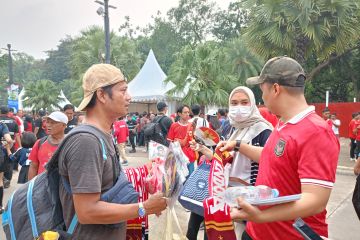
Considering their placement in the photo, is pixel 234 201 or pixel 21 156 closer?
pixel 234 201

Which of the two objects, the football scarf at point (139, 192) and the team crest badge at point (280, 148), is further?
the football scarf at point (139, 192)

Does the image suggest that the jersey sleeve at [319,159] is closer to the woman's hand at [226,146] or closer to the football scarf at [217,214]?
the football scarf at [217,214]

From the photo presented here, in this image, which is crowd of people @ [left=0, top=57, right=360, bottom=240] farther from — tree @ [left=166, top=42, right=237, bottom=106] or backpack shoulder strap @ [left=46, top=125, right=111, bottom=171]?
tree @ [left=166, top=42, right=237, bottom=106]

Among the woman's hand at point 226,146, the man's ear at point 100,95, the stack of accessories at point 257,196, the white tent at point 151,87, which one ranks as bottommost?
the stack of accessories at point 257,196

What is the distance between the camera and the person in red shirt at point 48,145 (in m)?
3.95

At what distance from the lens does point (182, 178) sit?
1.97 metres

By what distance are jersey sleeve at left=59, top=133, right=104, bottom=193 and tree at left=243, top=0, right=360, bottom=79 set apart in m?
11.1

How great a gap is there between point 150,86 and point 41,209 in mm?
17421

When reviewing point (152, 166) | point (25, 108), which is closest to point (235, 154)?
point (152, 166)

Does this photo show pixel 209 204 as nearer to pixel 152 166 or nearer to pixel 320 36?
pixel 152 166

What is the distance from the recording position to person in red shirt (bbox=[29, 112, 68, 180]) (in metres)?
3.95

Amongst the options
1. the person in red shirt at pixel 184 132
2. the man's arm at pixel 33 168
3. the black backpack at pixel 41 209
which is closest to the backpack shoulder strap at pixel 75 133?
the black backpack at pixel 41 209

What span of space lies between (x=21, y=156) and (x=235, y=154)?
306cm

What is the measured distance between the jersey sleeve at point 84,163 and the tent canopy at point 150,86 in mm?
16279
